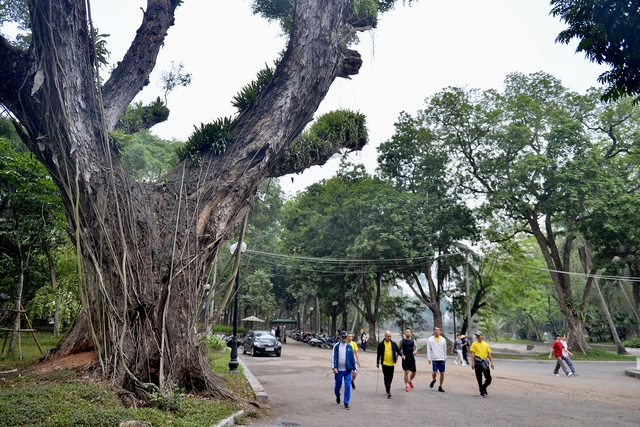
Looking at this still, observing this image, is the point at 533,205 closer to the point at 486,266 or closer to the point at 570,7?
the point at 486,266

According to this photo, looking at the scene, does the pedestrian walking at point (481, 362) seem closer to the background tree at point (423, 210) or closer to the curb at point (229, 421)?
the curb at point (229, 421)

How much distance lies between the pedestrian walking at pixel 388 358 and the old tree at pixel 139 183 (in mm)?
3613

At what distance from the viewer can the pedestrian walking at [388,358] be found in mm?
8633

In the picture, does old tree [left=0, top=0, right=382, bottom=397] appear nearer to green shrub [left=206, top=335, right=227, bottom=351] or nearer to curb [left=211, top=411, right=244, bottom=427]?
curb [left=211, top=411, right=244, bottom=427]

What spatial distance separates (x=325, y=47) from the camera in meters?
7.43

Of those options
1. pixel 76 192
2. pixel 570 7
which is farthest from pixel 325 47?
pixel 76 192

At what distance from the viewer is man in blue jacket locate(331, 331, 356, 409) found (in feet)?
24.0

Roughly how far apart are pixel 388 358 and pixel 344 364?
161cm

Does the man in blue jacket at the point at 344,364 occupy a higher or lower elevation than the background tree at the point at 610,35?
lower

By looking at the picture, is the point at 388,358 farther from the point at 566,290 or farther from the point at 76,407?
the point at 566,290

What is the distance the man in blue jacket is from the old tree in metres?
2.14

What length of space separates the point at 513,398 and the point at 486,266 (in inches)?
856

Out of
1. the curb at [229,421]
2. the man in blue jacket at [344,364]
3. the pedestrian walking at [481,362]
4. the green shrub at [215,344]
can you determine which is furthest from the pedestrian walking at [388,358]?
the green shrub at [215,344]

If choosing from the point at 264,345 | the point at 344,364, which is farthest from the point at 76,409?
the point at 264,345
